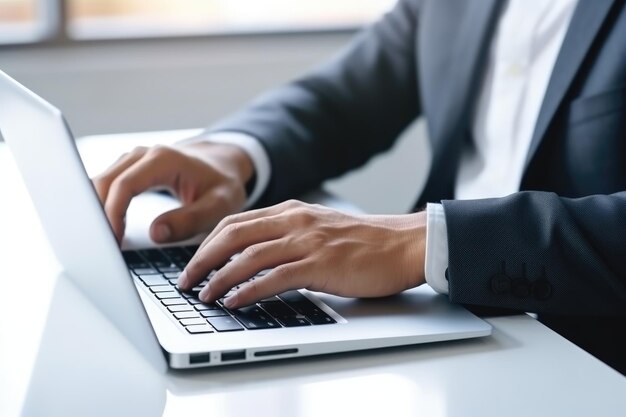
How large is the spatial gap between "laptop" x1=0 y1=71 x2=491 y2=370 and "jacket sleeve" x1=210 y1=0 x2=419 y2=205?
0.41 meters

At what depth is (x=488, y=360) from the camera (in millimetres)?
828

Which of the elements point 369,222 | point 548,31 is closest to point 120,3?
point 548,31

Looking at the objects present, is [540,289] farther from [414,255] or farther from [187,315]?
[187,315]

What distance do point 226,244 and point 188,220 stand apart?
0.70 feet

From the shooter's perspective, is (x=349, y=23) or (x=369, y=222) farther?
(x=349, y=23)

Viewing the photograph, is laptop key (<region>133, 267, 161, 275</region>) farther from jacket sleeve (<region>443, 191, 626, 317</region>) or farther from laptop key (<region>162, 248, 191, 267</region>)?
jacket sleeve (<region>443, 191, 626, 317</region>)

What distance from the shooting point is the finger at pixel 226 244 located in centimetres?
93

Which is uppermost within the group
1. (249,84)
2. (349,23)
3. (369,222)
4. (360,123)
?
(349,23)

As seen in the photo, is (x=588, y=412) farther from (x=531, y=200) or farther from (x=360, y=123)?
(x=360, y=123)

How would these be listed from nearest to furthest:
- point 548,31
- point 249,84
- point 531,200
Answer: point 531,200, point 548,31, point 249,84

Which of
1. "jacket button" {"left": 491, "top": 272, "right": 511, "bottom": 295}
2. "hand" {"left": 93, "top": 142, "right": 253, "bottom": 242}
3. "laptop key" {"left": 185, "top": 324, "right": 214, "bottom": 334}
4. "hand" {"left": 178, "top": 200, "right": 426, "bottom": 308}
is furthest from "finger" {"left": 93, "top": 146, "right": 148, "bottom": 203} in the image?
"jacket button" {"left": 491, "top": 272, "right": 511, "bottom": 295}

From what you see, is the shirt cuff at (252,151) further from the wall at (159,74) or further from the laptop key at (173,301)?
the wall at (159,74)

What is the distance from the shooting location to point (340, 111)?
61.2 inches

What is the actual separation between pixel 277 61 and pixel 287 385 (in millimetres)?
2026
